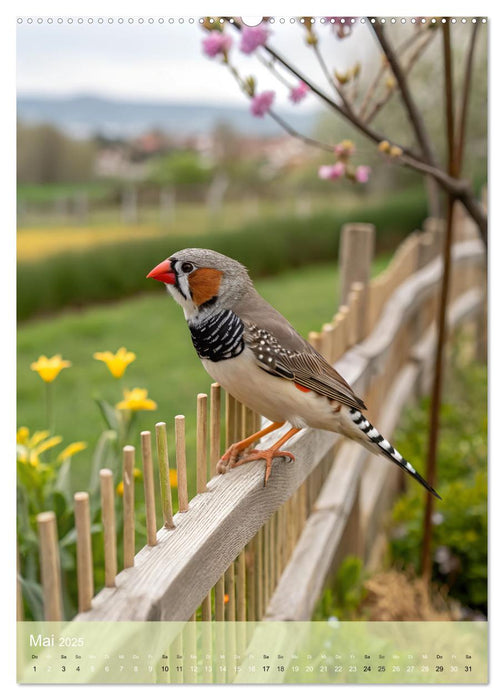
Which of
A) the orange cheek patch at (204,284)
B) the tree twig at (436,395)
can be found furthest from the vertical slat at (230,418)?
the tree twig at (436,395)

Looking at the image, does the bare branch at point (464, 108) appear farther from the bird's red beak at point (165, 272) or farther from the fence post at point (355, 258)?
the bird's red beak at point (165, 272)

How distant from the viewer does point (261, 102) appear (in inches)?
91.7

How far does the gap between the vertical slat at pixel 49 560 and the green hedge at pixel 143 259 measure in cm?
148

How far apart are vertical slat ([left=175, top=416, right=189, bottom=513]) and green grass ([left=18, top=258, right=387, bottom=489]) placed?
1.21 metres

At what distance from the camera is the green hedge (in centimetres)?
295

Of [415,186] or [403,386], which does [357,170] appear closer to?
[403,386]

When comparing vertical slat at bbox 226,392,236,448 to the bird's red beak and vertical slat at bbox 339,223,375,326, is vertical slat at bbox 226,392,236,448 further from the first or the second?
vertical slat at bbox 339,223,375,326

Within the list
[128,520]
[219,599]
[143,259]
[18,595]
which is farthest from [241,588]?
[143,259]

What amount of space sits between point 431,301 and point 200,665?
3537 mm

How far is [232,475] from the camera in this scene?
1832 millimetres

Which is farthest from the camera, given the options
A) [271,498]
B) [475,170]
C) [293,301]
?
[475,170]

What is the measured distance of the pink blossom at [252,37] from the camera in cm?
212

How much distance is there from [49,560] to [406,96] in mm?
1880
